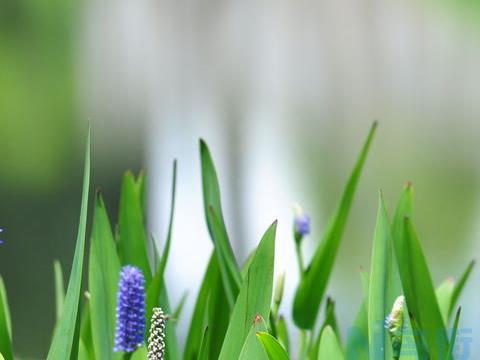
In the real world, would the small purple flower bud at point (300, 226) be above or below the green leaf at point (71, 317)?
above

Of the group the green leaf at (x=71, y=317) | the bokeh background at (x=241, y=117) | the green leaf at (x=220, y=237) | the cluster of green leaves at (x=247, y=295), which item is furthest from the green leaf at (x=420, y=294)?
the bokeh background at (x=241, y=117)

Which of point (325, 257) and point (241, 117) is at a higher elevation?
point (241, 117)

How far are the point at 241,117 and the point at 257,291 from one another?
11.3ft

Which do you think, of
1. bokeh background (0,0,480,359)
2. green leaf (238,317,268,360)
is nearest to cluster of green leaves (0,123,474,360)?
green leaf (238,317,268,360)

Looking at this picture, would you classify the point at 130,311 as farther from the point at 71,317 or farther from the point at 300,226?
the point at 300,226

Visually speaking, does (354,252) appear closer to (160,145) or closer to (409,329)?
(160,145)

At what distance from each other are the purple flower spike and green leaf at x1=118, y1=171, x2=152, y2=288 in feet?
0.51

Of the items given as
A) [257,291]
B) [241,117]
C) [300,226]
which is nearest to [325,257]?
[300,226]

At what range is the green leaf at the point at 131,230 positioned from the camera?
0.56 meters

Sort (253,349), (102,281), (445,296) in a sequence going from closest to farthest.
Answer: (253,349)
(102,281)
(445,296)

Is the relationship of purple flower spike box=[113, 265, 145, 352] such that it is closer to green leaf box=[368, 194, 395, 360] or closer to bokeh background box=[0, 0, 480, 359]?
green leaf box=[368, 194, 395, 360]

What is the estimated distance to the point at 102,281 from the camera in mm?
489

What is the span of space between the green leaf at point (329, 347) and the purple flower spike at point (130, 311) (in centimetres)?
11

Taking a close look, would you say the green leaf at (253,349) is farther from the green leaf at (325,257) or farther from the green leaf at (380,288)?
the green leaf at (325,257)
